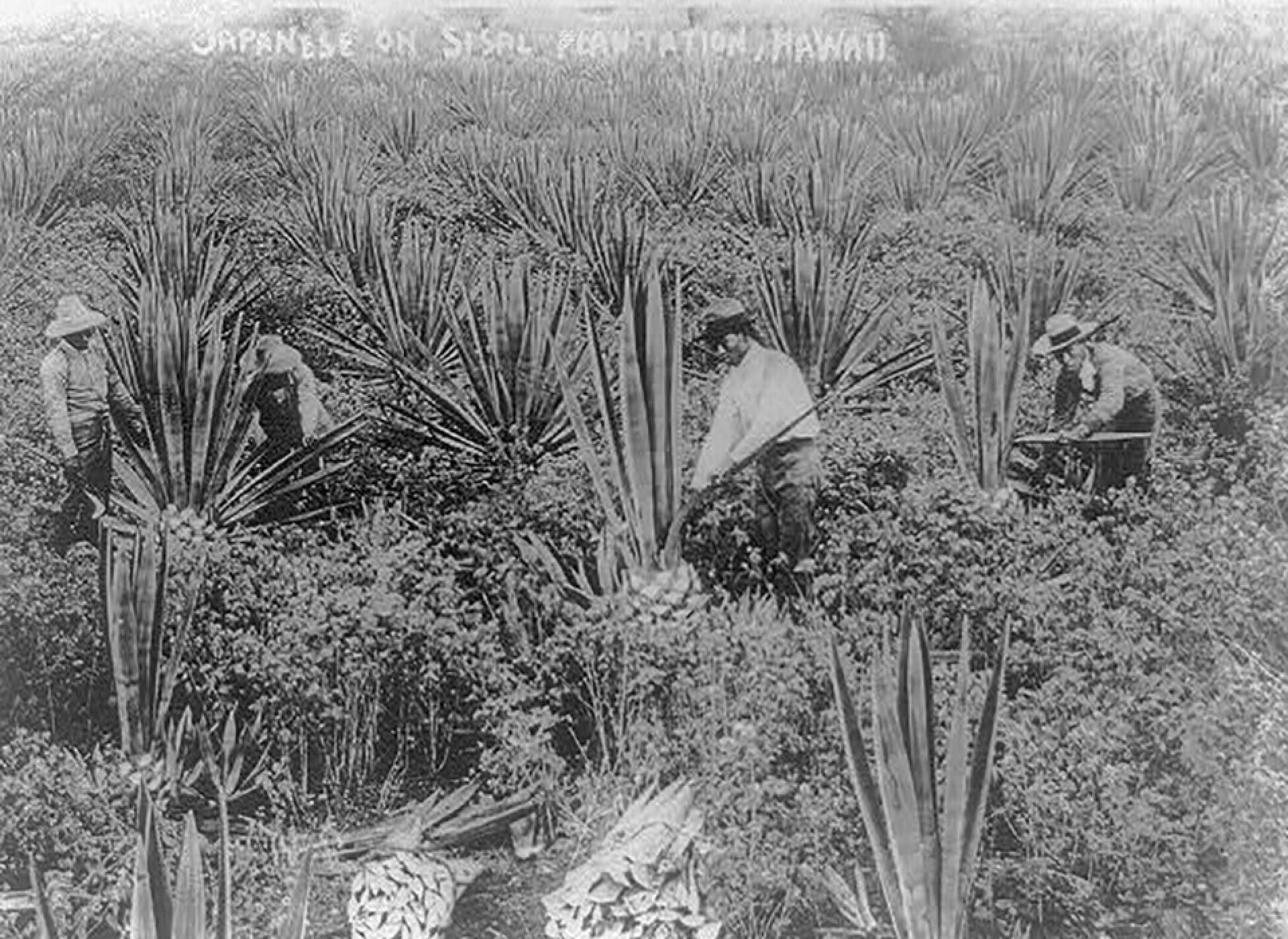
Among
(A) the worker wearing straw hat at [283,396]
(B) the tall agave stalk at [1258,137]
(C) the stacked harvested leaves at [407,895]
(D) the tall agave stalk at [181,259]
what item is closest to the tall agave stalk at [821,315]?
(B) the tall agave stalk at [1258,137]

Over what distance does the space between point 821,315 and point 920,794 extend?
755mm

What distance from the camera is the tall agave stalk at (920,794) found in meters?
2.08

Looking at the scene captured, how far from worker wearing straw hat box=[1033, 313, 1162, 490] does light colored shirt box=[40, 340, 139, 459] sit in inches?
58.0

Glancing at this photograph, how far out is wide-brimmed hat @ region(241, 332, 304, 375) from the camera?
2215 mm

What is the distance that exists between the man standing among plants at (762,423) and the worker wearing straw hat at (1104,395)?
1.29 feet

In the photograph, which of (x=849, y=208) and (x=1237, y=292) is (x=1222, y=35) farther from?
(x=849, y=208)

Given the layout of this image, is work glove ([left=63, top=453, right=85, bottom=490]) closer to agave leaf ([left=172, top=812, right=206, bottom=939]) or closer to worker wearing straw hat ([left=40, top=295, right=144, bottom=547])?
worker wearing straw hat ([left=40, top=295, right=144, bottom=547])

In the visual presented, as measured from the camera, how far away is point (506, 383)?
2.18m

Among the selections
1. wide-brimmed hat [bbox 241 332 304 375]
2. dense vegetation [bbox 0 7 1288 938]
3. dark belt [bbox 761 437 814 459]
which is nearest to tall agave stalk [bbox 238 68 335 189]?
dense vegetation [bbox 0 7 1288 938]

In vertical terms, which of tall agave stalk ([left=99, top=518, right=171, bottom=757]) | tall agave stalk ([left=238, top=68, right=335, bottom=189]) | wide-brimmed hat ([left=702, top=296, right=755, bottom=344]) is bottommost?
tall agave stalk ([left=99, top=518, right=171, bottom=757])

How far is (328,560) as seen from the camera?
2201 mm

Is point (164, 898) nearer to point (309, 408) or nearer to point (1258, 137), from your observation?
point (309, 408)

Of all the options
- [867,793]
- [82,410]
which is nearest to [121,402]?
[82,410]

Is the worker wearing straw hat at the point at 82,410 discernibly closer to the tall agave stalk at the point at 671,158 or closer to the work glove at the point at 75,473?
the work glove at the point at 75,473
